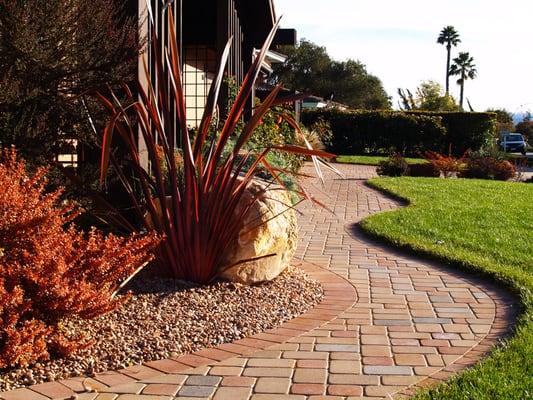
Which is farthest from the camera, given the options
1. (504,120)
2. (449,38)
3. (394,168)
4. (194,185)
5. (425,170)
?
(449,38)

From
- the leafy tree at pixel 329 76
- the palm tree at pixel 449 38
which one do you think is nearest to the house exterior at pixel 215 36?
the leafy tree at pixel 329 76

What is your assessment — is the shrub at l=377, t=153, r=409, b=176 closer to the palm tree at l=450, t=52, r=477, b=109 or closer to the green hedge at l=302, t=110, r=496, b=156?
the green hedge at l=302, t=110, r=496, b=156

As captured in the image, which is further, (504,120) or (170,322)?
(504,120)

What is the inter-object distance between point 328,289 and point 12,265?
9.11 feet

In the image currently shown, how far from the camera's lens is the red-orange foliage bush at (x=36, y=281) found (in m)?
3.89

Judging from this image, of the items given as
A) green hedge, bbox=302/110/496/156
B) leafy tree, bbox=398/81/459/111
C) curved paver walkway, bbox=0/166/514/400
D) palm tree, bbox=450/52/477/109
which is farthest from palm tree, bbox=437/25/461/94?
curved paver walkway, bbox=0/166/514/400

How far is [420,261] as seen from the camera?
24.4 ft

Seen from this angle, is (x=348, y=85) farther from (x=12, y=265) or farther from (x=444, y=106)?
(x=12, y=265)

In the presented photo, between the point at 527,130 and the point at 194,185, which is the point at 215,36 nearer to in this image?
the point at 194,185

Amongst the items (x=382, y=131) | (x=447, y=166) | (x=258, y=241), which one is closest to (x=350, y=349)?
(x=258, y=241)

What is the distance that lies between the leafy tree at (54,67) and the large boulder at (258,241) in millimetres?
1428

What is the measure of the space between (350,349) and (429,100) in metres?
40.1

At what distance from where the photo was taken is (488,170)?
19.4m

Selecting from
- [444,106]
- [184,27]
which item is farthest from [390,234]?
[444,106]
